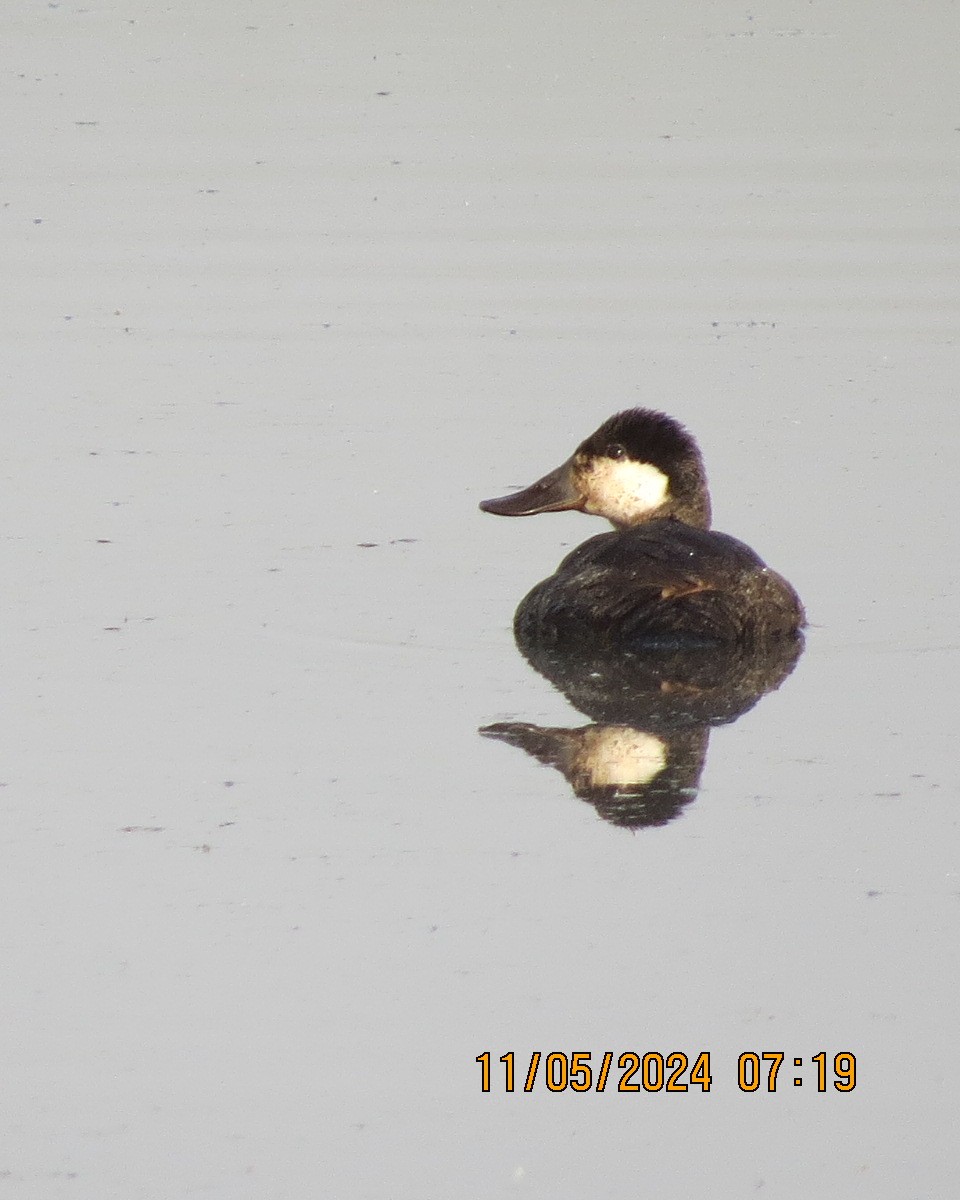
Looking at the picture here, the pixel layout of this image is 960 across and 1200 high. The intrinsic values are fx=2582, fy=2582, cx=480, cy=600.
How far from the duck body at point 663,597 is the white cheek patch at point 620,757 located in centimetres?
64

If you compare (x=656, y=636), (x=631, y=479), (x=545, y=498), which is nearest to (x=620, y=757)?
(x=656, y=636)

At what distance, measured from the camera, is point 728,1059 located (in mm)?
5094

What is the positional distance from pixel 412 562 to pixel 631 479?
82cm

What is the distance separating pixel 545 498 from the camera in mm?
9219

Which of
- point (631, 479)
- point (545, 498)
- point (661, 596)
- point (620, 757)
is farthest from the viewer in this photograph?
point (545, 498)

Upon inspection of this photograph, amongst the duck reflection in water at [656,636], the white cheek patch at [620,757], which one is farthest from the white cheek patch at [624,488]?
the white cheek patch at [620,757]

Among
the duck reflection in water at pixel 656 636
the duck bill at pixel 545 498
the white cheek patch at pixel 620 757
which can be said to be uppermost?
the duck bill at pixel 545 498

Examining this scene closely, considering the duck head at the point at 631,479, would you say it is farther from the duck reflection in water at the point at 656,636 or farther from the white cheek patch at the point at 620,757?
the white cheek patch at the point at 620,757

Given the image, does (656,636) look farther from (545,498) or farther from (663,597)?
(545,498)

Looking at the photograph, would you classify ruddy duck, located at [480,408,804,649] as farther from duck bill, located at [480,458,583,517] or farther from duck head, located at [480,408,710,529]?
duck bill, located at [480,458,583,517]

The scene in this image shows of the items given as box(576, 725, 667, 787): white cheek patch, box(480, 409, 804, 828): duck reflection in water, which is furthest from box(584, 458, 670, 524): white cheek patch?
box(576, 725, 667, 787): white cheek patch

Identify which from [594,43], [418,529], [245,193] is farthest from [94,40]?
[418,529]

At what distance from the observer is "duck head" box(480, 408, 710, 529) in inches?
346

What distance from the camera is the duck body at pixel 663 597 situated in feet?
25.8
